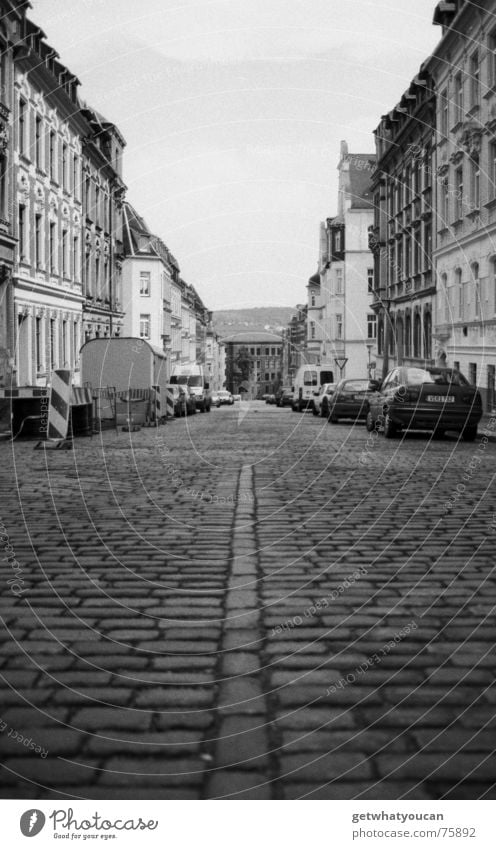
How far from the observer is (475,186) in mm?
32250

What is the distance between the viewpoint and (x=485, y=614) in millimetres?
4848

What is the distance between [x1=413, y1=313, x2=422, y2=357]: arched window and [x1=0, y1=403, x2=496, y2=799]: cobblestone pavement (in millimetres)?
34391

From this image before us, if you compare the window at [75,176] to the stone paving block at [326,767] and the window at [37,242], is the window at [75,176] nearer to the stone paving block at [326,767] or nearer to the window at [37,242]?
the window at [37,242]

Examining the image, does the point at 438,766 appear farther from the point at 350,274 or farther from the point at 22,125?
the point at 350,274


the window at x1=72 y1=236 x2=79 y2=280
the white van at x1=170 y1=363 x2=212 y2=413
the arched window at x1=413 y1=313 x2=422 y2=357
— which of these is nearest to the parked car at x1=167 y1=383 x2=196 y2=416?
the window at x1=72 y1=236 x2=79 y2=280

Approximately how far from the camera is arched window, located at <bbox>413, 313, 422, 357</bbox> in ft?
142

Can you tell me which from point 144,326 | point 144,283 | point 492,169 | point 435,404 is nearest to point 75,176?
point 492,169

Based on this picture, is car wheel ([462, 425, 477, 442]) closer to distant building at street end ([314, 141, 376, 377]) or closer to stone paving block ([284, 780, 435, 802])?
stone paving block ([284, 780, 435, 802])

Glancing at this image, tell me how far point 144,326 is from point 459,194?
32.7 metres

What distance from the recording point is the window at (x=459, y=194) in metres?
34.2

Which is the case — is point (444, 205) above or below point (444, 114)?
below

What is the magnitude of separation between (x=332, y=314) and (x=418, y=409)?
2766 inches

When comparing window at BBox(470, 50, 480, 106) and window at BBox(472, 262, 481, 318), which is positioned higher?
window at BBox(470, 50, 480, 106)

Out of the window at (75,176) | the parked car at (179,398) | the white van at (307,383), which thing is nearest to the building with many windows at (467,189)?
the parked car at (179,398)
